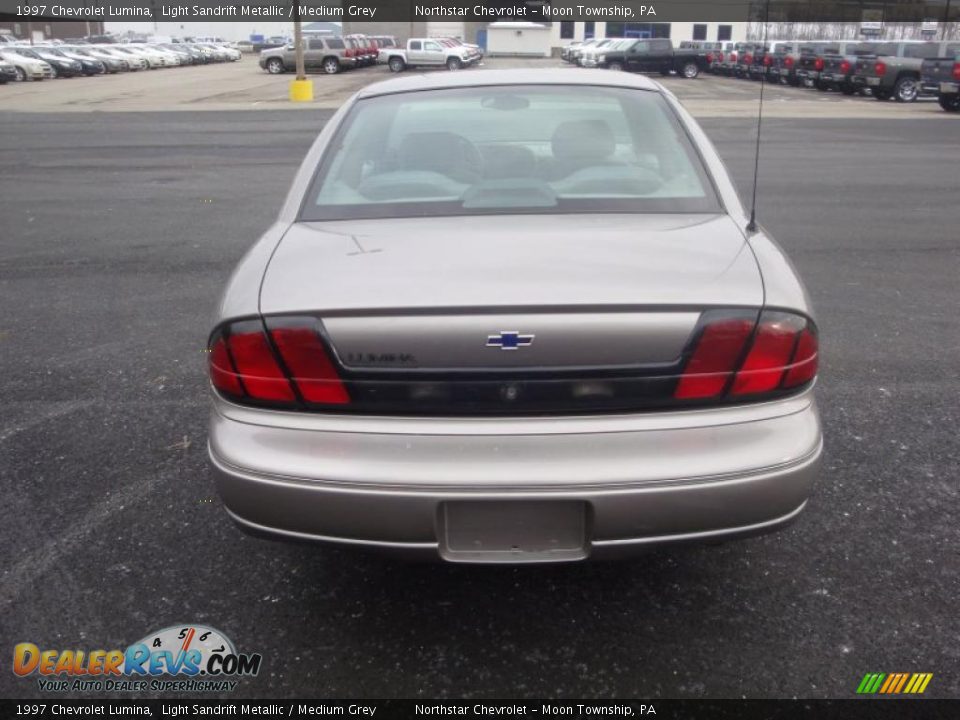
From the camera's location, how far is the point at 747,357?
88.6 inches

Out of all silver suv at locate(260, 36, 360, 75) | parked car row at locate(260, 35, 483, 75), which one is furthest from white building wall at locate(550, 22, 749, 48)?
silver suv at locate(260, 36, 360, 75)

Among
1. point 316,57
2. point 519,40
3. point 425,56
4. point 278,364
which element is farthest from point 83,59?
point 278,364

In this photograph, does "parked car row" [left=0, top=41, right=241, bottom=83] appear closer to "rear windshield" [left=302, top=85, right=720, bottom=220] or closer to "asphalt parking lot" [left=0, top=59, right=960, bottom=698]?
"asphalt parking lot" [left=0, top=59, right=960, bottom=698]

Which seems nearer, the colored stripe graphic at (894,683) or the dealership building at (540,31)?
the colored stripe graphic at (894,683)

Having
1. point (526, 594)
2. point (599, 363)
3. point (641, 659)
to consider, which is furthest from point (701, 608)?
point (599, 363)

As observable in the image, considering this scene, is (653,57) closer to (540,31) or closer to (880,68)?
(880,68)

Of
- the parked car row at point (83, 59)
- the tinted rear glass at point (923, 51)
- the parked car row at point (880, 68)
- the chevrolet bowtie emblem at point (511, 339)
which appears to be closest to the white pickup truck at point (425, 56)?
the parked car row at point (83, 59)

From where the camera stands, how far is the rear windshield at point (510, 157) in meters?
2.94

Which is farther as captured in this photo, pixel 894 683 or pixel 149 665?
pixel 149 665

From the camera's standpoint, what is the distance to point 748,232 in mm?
2711

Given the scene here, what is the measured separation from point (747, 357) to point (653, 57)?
39.1 meters

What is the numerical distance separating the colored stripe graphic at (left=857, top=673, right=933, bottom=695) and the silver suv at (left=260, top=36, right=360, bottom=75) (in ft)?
138

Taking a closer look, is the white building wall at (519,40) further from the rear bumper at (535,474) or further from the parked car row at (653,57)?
the rear bumper at (535,474)
